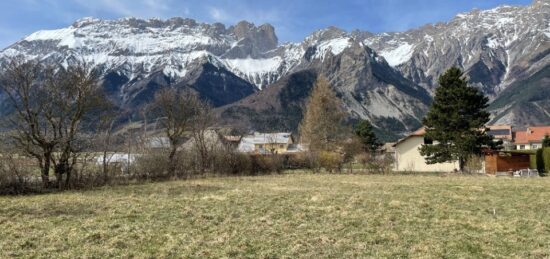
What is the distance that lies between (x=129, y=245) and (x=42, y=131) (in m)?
19.4

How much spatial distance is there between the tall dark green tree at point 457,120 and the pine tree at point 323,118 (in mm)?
10987

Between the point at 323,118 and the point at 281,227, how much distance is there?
132ft

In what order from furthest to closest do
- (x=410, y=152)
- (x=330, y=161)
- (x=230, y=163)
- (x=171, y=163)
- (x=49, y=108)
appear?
(x=410, y=152), (x=330, y=161), (x=230, y=163), (x=171, y=163), (x=49, y=108)

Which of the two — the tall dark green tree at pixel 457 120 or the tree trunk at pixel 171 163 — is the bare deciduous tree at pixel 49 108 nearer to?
the tree trunk at pixel 171 163

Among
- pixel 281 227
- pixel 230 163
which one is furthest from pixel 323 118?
pixel 281 227

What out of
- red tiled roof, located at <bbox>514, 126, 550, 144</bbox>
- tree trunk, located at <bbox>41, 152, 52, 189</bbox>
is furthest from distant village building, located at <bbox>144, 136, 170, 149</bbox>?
red tiled roof, located at <bbox>514, 126, 550, 144</bbox>

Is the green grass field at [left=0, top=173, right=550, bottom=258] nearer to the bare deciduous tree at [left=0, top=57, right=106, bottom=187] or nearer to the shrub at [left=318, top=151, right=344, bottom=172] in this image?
the bare deciduous tree at [left=0, top=57, right=106, bottom=187]

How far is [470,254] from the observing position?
9.44m

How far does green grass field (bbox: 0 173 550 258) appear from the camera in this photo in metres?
9.84

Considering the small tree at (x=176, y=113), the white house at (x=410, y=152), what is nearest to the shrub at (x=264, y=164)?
the small tree at (x=176, y=113)

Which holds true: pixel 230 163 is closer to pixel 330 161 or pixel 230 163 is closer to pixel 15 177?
pixel 330 161

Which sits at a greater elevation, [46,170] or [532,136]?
[532,136]

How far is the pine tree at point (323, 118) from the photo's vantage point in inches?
2035

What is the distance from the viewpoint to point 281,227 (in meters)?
12.5
